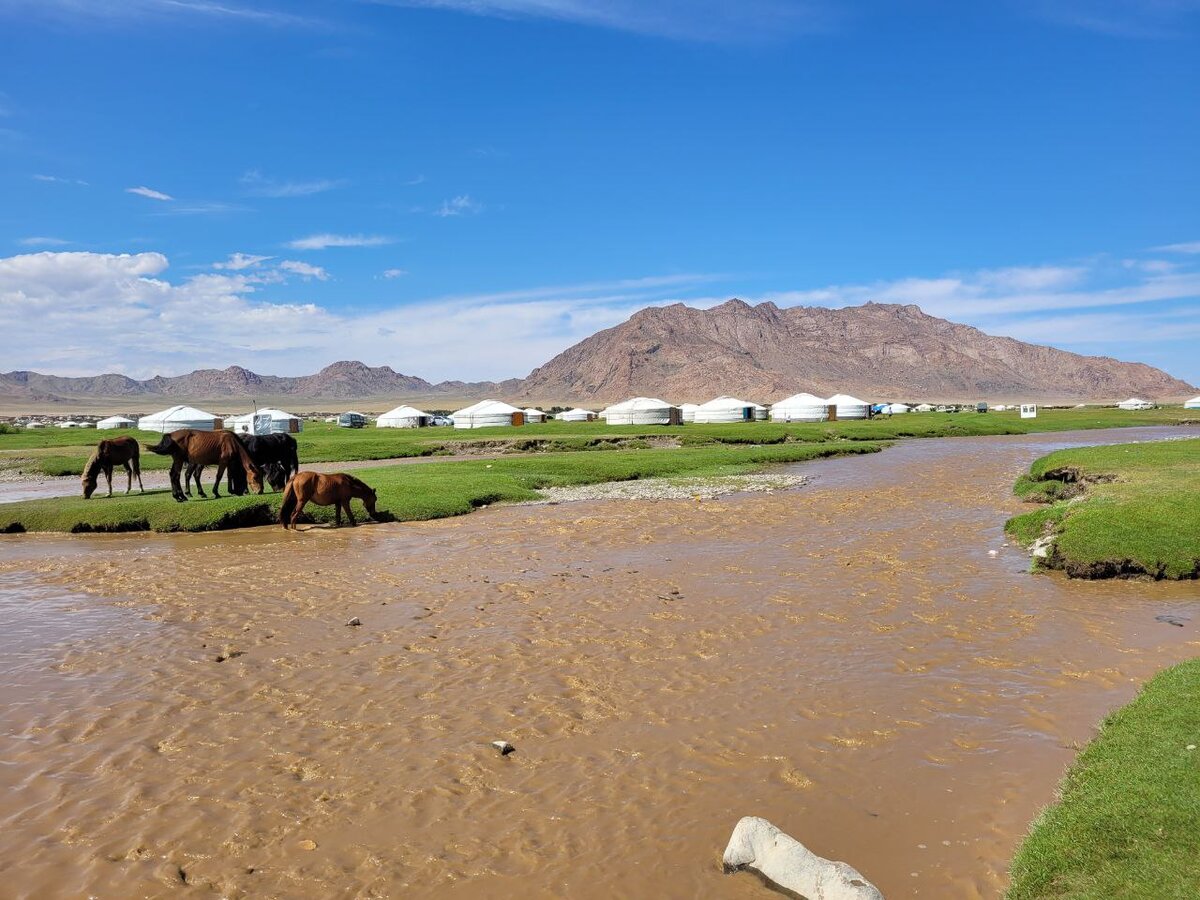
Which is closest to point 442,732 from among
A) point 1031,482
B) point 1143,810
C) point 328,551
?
point 1143,810

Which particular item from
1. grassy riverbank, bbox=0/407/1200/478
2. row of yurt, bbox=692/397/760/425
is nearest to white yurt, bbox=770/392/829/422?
row of yurt, bbox=692/397/760/425

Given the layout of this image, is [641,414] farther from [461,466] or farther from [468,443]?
[461,466]

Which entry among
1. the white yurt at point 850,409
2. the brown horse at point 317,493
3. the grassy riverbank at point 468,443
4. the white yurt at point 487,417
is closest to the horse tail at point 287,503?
the brown horse at point 317,493

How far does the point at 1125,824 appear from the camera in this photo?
5043mm

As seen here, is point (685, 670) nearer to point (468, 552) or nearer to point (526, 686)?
point (526, 686)

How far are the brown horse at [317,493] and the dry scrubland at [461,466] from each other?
1209 mm

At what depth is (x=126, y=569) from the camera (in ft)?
50.4

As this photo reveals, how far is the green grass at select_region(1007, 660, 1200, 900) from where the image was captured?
14.8 feet

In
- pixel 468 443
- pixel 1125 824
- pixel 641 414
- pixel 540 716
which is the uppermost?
pixel 641 414

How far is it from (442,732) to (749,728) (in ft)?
9.64

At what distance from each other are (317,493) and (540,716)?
13477mm

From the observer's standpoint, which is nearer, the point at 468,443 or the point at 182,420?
the point at 468,443

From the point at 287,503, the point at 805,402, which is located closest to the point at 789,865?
the point at 287,503

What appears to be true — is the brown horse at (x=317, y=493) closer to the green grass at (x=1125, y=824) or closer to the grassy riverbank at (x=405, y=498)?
the grassy riverbank at (x=405, y=498)
